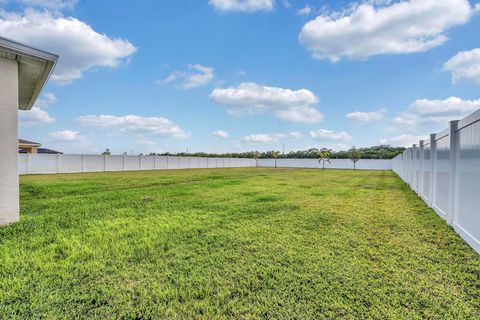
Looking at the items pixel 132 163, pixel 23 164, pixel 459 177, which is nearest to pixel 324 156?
pixel 132 163

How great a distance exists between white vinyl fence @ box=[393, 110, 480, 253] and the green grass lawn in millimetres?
266

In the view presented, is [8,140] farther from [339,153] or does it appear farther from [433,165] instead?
[339,153]

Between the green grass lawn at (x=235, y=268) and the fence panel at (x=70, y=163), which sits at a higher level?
the fence panel at (x=70, y=163)

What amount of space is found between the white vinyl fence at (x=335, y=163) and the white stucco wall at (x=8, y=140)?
4442 centimetres

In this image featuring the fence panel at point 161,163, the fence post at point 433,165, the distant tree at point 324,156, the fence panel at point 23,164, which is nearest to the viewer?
the fence post at point 433,165

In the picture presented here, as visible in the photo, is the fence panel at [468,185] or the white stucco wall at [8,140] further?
the white stucco wall at [8,140]

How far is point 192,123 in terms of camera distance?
96.8 feet

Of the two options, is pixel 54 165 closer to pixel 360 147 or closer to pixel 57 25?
pixel 57 25

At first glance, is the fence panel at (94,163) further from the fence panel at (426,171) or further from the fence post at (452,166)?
the fence post at (452,166)

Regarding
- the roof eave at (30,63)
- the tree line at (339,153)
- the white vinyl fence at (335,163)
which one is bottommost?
the white vinyl fence at (335,163)

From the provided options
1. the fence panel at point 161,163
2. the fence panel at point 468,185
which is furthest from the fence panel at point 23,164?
the fence panel at point 468,185

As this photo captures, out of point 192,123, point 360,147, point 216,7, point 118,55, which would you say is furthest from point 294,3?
point 360,147

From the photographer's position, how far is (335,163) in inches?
1761

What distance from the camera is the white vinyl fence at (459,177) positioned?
3.24 m
